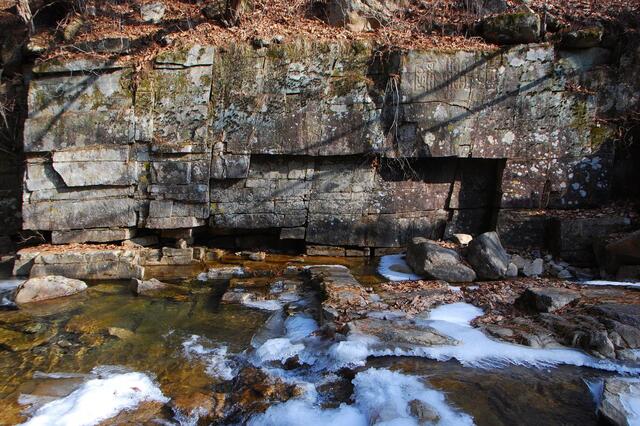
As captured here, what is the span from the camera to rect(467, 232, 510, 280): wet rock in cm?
707

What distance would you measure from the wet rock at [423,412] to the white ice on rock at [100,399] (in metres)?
2.37

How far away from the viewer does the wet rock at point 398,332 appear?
185 inches

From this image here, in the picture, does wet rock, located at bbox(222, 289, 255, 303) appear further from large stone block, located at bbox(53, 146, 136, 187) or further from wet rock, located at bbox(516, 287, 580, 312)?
wet rock, located at bbox(516, 287, 580, 312)

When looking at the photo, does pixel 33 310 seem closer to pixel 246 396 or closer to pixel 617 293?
pixel 246 396

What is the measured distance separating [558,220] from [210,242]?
663cm

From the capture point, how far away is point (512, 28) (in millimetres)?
8180

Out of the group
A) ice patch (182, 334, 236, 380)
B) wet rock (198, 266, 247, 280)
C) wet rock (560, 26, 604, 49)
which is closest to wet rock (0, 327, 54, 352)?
ice patch (182, 334, 236, 380)

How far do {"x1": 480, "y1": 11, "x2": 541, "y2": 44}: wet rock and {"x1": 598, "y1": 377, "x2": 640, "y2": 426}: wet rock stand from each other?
6481 millimetres

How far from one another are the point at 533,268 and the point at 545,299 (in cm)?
212

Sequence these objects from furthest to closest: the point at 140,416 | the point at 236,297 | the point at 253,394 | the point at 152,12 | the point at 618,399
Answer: the point at 152,12 < the point at 236,297 < the point at 253,394 < the point at 140,416 < the point at 618,399

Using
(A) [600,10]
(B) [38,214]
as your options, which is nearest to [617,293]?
(A) [600,10]

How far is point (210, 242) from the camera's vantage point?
8984 millimetres

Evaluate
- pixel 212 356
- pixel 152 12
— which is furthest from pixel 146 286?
pixel 152 12

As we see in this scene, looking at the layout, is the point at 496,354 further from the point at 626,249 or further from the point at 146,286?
the point at 146,286
